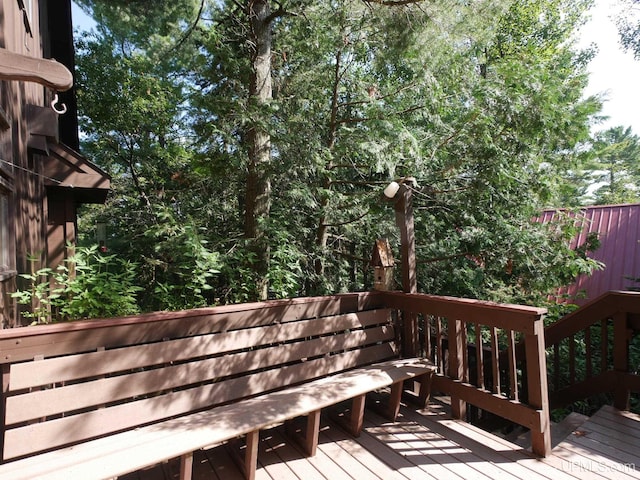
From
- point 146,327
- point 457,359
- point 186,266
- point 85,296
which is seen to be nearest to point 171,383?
point 146,327

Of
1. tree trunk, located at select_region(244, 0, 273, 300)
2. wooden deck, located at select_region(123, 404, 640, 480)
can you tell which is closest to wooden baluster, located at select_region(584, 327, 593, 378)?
wooden deck, located at select_region(123, 404, 640, 480)

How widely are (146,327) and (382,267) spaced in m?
2.25

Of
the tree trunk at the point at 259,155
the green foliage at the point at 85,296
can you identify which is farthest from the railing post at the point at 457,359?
the green foliage at the point at 85,296

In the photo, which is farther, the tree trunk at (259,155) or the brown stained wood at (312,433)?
the tree trunk at (259,155)

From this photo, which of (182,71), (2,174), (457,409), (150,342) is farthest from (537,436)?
(182,71)

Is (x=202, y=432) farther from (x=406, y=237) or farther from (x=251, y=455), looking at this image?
(x=406, y=237)

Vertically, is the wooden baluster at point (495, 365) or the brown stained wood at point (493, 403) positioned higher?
the wooden baluster at point (495, 365)

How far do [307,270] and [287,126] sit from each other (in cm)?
207

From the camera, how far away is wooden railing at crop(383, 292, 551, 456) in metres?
2.52

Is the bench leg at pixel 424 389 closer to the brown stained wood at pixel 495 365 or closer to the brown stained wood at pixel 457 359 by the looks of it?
the brown stained wood at pixel 457 359

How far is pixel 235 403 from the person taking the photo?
2486 mm

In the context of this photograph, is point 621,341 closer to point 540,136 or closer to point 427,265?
point 540,136

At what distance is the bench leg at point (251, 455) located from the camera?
7.17ft

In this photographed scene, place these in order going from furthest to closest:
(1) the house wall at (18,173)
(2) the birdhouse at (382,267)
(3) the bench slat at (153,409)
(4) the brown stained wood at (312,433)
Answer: (2) the birdhouse at (382,267), (1) the house wall at (18,173), (4) the brown stained wood at (312,433), (3) the bench slat at (153,409)
